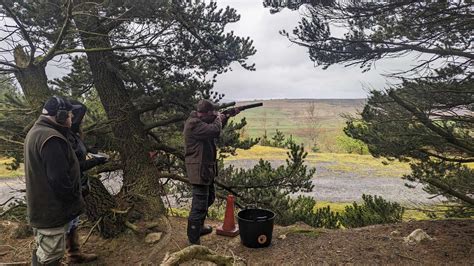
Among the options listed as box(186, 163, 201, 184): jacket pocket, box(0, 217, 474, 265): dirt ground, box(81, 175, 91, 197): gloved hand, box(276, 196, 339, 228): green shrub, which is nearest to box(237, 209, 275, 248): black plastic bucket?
box(0, 217, 474, 265): dirt ground

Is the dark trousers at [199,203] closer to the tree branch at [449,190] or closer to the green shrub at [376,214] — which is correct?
the tree branch at [449,190]

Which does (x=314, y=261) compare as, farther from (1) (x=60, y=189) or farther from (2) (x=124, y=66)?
(2) (x=124, y=66)

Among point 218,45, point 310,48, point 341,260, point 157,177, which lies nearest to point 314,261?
point 341,260

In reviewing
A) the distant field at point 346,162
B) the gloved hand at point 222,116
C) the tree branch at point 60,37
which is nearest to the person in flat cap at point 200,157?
the gloved hand at point 222,116

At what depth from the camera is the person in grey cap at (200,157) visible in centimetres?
453

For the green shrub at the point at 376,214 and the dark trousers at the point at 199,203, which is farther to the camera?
the green shrub at the point at 376,214

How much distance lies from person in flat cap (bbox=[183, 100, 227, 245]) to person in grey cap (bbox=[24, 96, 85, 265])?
148 cm

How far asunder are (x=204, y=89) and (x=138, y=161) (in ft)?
5.35

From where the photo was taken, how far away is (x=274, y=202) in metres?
6.74

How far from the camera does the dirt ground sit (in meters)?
4.42

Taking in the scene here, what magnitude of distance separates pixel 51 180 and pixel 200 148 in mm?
1853

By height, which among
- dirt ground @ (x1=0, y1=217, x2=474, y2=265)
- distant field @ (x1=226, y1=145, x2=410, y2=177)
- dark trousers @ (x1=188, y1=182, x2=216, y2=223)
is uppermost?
dark trousers @ (x1=188, y1=182, x2=216, y2=223)

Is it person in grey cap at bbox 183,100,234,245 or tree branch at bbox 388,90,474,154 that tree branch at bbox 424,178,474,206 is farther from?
person in grey cap at bbox 183,100,234,245

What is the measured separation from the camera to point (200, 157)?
4.57 metres
